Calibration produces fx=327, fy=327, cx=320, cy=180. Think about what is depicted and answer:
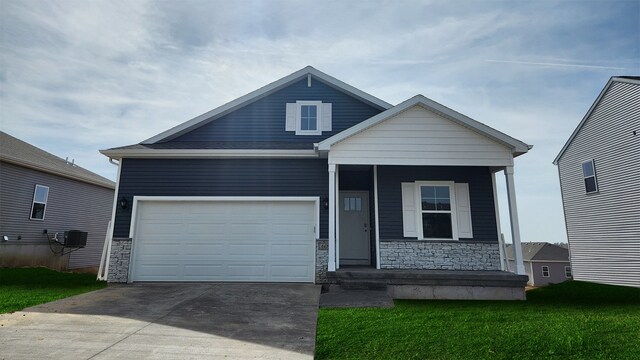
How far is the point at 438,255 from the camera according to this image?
→ 8.52 m

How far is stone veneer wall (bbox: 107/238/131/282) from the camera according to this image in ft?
27.7

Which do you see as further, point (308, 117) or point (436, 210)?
point (308, 117)

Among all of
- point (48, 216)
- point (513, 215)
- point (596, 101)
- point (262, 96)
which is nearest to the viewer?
point (513, 215)

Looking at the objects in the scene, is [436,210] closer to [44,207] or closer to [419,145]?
[419,145]

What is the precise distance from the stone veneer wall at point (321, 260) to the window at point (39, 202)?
11.8 metres

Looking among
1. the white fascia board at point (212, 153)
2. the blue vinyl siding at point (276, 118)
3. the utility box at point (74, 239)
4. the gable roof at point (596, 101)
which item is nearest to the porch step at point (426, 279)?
the white fascia board at point (212, 153)

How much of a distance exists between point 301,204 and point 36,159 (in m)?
11.8

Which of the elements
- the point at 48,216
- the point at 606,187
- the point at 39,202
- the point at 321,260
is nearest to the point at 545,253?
the point at 606,187

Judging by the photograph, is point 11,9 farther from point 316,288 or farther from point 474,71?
point 474,71

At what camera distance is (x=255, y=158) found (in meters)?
8.98

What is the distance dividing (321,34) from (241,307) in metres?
6.34

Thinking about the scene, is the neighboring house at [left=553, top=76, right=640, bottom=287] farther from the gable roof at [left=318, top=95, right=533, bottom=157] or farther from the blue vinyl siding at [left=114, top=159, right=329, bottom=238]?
the blue vinyl siding at [left=114, top=159, right=329, bottom=238]

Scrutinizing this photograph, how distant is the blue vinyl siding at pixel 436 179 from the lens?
8.65m

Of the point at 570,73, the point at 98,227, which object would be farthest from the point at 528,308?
the point at 98,227
